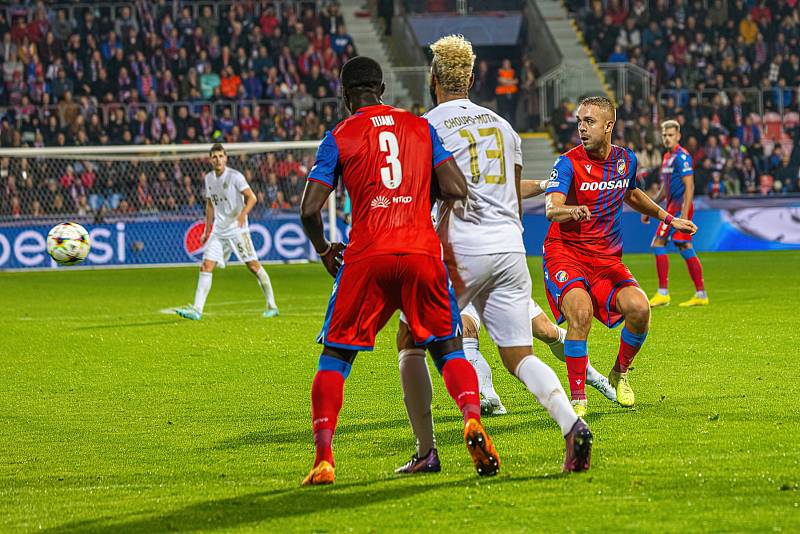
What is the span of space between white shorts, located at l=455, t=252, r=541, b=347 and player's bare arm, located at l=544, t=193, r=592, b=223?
103 centimetres

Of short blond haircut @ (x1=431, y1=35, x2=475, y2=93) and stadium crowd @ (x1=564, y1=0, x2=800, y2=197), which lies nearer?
short blond haircut @ (x1=431, y1=35, x2=475, y2=93)

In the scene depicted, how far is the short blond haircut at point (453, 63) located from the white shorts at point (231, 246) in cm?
999

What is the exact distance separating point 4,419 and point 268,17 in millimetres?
26206

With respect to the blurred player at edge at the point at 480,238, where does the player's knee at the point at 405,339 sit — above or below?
below

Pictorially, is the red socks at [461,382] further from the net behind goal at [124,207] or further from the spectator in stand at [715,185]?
the spectator in stand at [715,185]

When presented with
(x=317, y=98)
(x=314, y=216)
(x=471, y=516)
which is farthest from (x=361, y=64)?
(x=317, y=98)

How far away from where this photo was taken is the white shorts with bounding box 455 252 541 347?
19.8 ft

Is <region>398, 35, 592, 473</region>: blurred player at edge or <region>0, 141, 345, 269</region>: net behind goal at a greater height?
<region>398, 35, 592, 473</region>: blurred player at edge

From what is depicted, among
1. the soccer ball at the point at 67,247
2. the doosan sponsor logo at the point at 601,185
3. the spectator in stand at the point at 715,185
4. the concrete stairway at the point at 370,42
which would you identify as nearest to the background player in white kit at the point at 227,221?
the soccer ball at the point at 67,247

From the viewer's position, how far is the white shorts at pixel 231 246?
15.9m

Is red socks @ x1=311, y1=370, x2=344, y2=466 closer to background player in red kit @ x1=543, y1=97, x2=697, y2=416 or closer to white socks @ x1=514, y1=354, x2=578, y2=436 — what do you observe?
white socks @ x1=514, y1=354, x2=578, y2=436

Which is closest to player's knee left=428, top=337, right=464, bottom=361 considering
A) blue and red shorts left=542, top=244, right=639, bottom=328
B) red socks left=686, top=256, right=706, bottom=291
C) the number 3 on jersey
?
the number 3 on jersey

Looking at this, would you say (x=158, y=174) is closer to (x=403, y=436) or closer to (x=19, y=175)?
(x=19, y=175)

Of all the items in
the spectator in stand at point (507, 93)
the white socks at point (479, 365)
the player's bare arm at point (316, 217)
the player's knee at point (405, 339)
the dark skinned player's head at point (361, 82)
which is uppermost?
the dark skinned player's head at point (361, 82)
